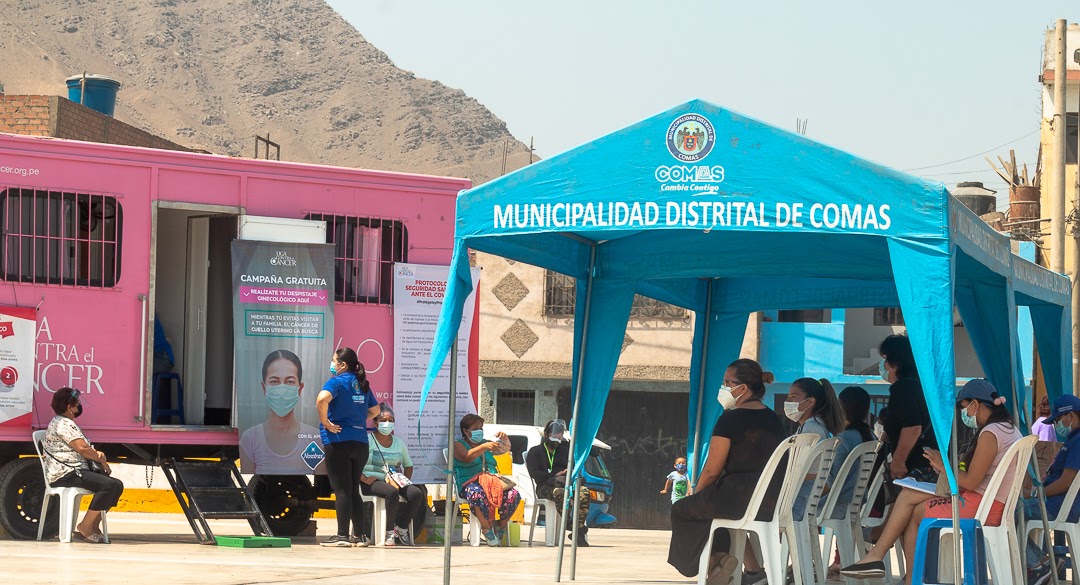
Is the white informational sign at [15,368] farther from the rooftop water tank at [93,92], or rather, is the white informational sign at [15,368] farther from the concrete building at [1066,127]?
the concrete building at [1066,127]

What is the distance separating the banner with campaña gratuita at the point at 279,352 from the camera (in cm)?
1228

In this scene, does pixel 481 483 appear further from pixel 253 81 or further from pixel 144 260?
pixel 253 81

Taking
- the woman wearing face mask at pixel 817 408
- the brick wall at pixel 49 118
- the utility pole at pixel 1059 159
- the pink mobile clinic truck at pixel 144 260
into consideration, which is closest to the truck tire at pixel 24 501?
the pink mobile clinic truck at pixel 144 260

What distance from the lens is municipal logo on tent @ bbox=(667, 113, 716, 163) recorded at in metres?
8.09

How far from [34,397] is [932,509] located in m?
6.92

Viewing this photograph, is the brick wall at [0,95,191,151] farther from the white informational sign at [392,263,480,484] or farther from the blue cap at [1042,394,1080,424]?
the blue cap at [1042,394,1080,424]

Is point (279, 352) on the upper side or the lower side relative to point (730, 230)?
lower

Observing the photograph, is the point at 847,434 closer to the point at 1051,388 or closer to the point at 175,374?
the point at 1051,388

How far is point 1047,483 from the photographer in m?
10.4

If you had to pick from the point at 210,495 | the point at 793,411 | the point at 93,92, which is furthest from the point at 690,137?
the point at 93,92

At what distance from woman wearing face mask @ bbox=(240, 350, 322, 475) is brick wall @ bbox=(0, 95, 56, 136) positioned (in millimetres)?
10276

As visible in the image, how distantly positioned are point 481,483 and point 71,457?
3.67m

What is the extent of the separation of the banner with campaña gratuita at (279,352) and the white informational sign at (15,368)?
1601mm

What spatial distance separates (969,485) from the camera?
8.65m
